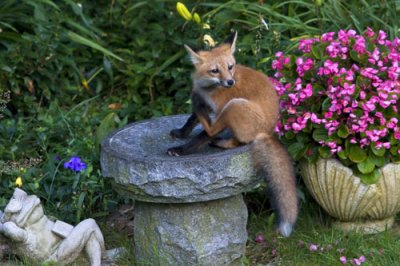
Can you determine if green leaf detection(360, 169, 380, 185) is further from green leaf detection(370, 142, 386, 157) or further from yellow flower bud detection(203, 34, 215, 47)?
yellow flower bud detection(203, 34, 215, 47)

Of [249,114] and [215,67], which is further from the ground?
[215,67]

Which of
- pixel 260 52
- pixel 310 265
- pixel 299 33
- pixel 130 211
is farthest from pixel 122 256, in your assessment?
pixel 299 33

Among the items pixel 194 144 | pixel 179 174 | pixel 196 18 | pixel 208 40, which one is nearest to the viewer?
pixel 179 174

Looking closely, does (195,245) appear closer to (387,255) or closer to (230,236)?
(230,236)

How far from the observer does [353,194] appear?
17.1 ft

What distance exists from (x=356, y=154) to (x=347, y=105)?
0.33m

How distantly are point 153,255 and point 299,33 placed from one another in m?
2.68

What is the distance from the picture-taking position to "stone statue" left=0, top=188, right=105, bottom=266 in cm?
471

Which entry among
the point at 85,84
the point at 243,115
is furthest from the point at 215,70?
the point at 85,84

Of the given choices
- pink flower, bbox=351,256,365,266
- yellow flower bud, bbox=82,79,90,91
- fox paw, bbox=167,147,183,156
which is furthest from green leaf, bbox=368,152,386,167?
yellow flower bud, bbox=82,79,90,91

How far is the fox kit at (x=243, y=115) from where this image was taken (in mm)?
4738

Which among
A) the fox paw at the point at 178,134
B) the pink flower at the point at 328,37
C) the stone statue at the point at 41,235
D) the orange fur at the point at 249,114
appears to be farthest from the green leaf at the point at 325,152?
the stone statue at the point at 41,235

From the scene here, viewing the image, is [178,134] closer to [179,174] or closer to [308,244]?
[179,174]

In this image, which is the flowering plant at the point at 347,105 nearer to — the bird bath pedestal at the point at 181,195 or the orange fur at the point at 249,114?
the orange fur at the point at 249,114
